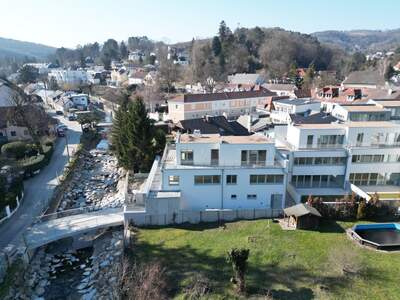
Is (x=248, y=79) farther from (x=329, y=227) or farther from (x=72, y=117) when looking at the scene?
(x=329, y=227)

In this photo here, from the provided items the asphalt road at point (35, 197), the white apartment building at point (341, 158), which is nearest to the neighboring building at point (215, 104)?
the asphalt road at point (35, 197)

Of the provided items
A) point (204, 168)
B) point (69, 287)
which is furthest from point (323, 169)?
point (69, 287)

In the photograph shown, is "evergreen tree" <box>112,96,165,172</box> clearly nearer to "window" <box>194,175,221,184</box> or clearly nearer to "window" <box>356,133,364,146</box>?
"window" <box>194,175,221,184</box>

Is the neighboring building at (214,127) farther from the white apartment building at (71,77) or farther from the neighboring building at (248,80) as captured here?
the white apartment building at (71,77)

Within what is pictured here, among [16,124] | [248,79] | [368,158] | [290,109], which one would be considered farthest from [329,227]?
[248,79]

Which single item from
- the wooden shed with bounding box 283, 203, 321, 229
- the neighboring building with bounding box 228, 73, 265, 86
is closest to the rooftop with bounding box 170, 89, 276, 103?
the neighboring building with bounding box 228, 73, 265, 86
